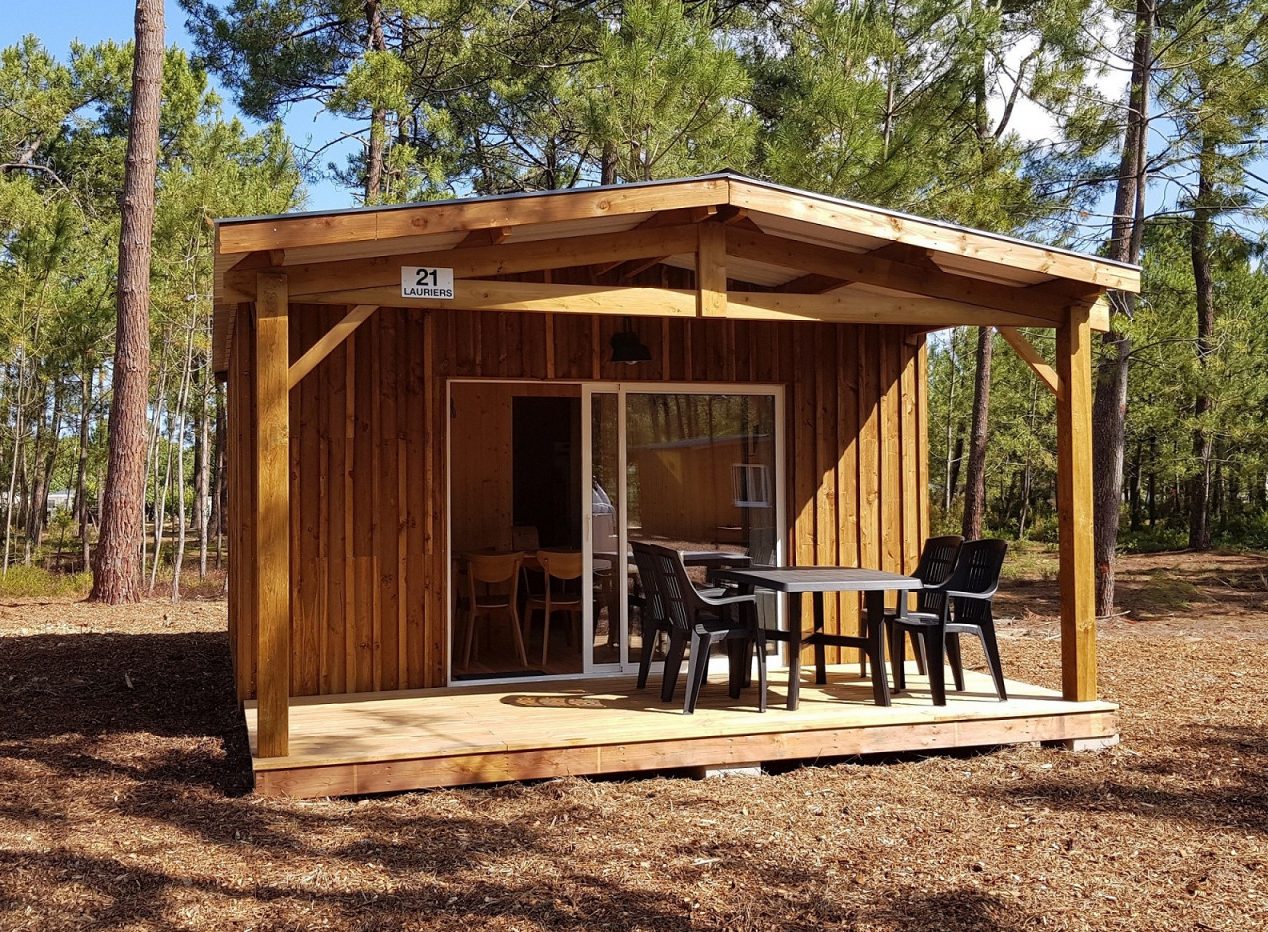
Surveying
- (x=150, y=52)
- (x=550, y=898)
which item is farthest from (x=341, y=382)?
(x=150, y=52)

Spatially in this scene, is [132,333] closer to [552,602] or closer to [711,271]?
[552,602]

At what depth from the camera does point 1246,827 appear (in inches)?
183

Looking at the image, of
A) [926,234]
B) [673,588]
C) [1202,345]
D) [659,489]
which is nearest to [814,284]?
[926,234]

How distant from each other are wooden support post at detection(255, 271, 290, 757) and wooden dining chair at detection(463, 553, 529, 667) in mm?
2319

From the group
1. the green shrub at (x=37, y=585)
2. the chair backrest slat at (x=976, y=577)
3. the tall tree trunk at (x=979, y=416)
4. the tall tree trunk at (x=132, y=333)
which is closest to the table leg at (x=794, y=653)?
the chair backrest slat at (x=976, y=577)

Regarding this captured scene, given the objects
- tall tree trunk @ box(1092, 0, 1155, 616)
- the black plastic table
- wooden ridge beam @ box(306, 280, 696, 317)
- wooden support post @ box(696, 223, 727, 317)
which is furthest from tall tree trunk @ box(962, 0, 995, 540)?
wooden ridge beam @ box(306, 280, 696, 317)

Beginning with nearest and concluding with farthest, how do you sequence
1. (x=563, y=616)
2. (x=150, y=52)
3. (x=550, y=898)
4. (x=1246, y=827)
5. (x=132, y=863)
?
(x=550, y=898) < (x=132, y=863) < (x=1246, y=827) < (x=563, y=616) < (x=150, y=52)

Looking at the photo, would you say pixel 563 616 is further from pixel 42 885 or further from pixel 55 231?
pixel 55 231

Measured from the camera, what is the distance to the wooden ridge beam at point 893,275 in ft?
18.8

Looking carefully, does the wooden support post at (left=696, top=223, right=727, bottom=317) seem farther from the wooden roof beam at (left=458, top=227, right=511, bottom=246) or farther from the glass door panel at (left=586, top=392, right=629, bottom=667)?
the glass door panel at (left=586, top=392, right=629, bottom=667)

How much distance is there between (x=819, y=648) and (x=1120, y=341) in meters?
5.77

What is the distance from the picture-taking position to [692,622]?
5.80 metres

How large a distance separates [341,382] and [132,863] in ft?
10.2

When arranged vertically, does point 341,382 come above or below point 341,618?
above
